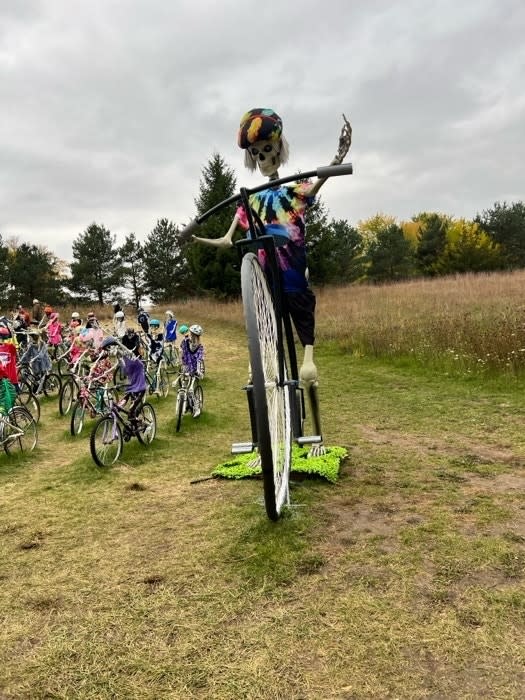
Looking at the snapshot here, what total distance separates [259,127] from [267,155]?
8.8 inches

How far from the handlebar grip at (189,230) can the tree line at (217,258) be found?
65.6 feet

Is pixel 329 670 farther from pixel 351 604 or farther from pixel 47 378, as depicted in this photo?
pixel 47 378

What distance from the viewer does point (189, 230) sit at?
379 centimetres

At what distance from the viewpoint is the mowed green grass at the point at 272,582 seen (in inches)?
79.3

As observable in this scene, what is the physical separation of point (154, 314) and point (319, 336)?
1586cm

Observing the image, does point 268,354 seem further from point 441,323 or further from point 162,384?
point 441,323

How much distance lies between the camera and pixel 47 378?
1111 centimetres

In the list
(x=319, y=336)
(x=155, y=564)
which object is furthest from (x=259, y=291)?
(x=319, y=336)

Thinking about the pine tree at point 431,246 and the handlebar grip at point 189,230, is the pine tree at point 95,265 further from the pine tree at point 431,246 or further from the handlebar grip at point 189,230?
the handlebar grip at point 189,230

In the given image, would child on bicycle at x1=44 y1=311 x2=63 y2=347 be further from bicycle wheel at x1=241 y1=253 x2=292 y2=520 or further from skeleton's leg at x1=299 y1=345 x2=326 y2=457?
bicycle wheel at x1=241 y1=253 x2=292 y2=520

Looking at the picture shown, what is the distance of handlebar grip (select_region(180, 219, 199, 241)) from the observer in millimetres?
3695

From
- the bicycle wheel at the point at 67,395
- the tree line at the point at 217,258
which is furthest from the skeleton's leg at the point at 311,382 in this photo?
the tree line at the point at 217,258

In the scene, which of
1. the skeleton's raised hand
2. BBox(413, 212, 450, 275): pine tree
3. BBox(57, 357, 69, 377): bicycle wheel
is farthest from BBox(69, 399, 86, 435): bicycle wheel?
BBox(413, 212, 450, 275): pine tree

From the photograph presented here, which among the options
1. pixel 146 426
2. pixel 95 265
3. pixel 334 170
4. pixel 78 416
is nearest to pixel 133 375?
pixel 146 426
